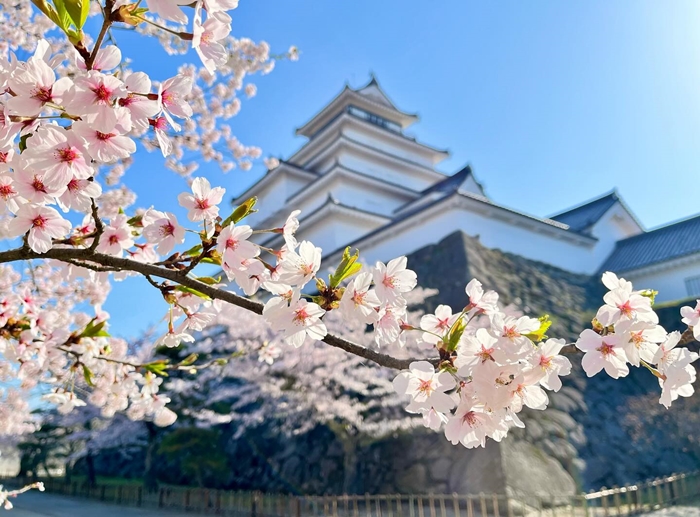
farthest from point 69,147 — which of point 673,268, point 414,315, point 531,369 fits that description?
point 673,268

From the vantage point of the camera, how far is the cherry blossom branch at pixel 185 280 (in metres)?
1.16

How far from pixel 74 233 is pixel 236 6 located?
1.24 meters

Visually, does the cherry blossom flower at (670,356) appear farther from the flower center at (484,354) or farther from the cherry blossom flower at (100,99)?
the cherry blossom flower at (100,99)

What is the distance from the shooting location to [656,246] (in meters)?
16.8

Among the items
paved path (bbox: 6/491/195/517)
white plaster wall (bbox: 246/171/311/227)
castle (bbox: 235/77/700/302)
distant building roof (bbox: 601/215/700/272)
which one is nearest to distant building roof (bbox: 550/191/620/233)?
castle (bbox: 235/77/700/302)

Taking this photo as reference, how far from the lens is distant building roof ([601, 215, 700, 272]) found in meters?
15.8

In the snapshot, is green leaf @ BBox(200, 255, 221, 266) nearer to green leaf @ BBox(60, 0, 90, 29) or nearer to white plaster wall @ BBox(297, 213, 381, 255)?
green leaf @ BBox(60, 0, 90, 29)

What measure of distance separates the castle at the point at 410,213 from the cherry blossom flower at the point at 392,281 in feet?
43.9

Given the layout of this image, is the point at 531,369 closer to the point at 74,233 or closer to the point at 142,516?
the point at 74,233

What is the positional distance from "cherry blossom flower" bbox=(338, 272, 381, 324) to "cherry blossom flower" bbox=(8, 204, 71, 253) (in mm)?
789

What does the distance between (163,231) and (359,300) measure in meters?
0.59

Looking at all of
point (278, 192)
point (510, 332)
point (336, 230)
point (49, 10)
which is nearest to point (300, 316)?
point (510, 332)

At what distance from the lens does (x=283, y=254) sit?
4.17 feet

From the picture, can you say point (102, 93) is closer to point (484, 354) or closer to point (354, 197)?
point (484, 354)
